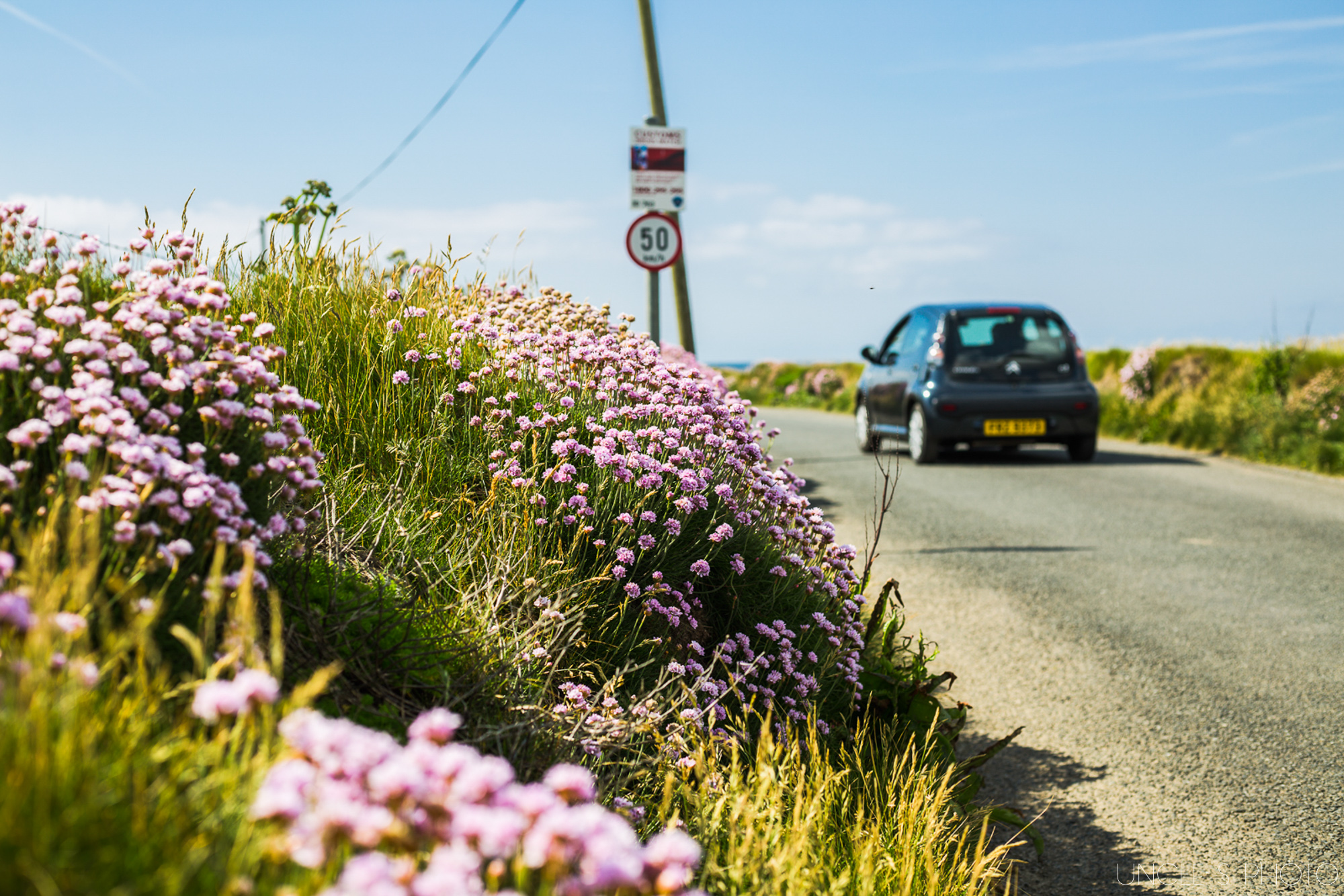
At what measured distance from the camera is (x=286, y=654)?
2.67 m

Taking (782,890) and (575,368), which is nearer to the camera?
(782,890)

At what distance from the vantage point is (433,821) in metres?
1.36

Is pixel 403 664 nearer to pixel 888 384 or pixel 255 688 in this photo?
pixel 255 688

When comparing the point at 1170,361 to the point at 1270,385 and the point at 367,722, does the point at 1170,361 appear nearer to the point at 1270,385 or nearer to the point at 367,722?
the point at 1270,385

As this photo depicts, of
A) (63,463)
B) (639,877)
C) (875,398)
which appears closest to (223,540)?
(63,463)

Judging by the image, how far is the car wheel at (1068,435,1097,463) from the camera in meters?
14.0

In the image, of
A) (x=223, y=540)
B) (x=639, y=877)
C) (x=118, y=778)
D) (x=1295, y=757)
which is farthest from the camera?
(x=1295, y=757)

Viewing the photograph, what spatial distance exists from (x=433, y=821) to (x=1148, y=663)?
17.5 ft

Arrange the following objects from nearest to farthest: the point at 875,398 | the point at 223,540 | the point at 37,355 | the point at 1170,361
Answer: the point at 223,540
the point at 37,355
the point at 875,398
the point at 1170,361

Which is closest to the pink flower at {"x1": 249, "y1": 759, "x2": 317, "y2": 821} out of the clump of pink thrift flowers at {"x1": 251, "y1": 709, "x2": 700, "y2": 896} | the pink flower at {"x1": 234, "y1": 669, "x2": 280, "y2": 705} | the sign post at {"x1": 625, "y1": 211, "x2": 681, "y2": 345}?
the clump of pink thrift flowers at {"x1": 251, "y1": 709, "x2": 700, "y2": 896}

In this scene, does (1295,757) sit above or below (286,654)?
below

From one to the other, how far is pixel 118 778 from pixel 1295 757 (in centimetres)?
475

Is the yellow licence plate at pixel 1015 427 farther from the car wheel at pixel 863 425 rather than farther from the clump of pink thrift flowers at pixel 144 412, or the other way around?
the clump of pink thrift flowers at pixel 144 412

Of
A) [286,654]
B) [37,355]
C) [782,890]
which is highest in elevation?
[37,355]
